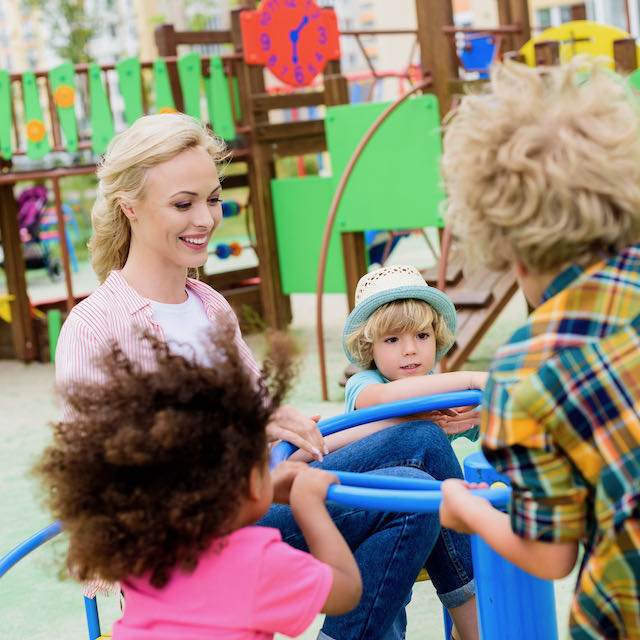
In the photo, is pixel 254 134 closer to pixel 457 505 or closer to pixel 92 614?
pixel 92 614

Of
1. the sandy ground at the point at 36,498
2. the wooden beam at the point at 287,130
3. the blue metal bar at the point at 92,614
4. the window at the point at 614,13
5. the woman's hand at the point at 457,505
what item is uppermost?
the window at the point at 614,13

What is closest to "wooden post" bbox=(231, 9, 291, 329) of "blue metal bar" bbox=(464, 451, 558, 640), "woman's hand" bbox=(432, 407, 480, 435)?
"woman's hand" bbox=(432, 407, 480, 435)

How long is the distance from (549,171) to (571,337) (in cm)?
22

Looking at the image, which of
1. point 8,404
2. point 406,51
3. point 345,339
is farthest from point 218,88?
point 406,51

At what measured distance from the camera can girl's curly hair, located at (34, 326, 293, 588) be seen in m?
1.39

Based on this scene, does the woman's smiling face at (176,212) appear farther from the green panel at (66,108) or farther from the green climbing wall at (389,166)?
the green panel at (66,108)

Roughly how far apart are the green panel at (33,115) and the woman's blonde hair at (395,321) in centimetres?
501

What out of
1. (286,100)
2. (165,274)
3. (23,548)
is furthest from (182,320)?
(286,100)

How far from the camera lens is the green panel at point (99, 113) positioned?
22.6ft

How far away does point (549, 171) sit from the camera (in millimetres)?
1254

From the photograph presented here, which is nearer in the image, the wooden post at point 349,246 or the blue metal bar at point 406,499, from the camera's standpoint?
the blue metal bar at point 406,499

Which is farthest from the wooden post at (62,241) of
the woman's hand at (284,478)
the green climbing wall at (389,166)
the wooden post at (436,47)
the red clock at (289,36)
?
the woman's hand at (284,478)

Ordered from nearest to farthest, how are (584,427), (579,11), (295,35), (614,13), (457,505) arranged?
(584,427) → (457,505) → (295,35) → (579,11) → (614,13)

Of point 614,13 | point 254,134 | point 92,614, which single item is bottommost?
point 92,614
